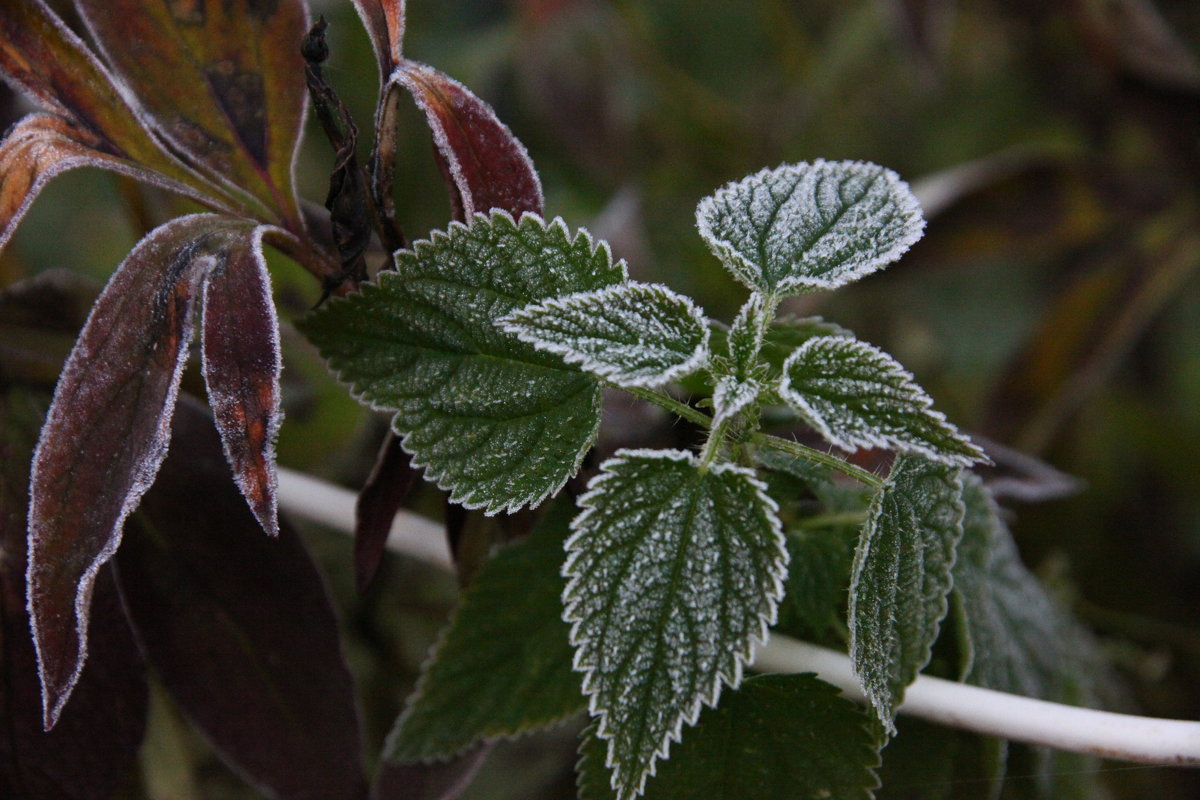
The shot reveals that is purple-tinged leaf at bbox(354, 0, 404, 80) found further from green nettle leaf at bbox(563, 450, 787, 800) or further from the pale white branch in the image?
the pale white branch

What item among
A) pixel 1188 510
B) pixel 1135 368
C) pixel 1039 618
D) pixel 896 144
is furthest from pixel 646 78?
pixel 1039 618

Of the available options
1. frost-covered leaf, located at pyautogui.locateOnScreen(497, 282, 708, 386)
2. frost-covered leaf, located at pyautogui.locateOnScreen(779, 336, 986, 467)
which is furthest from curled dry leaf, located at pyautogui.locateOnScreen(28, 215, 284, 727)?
frost-covered leaf, located at pyautogui.locateOnScreen(779, 336, 986, 467)

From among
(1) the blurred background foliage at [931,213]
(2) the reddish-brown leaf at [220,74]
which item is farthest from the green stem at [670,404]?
(1) the blurred background foliage at [931,213]

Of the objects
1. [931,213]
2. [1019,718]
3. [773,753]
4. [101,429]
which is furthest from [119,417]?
[931,213]

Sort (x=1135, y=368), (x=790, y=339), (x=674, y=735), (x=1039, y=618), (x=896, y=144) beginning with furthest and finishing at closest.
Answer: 1. (x=896, y=144)
2. (x=1135, y=368)
3. (x=1039, y=618)
4. (x=790, y=339)
5. (x=674, y=735)

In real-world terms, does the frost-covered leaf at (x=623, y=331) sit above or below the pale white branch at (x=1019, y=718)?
above

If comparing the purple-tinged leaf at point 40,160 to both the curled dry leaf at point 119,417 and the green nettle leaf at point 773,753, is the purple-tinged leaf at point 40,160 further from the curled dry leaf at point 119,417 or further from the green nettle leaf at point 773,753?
the green nettle leaf at point 773,753

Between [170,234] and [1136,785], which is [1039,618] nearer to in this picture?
[1136,785]

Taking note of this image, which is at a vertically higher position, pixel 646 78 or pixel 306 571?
pixel 646 78
